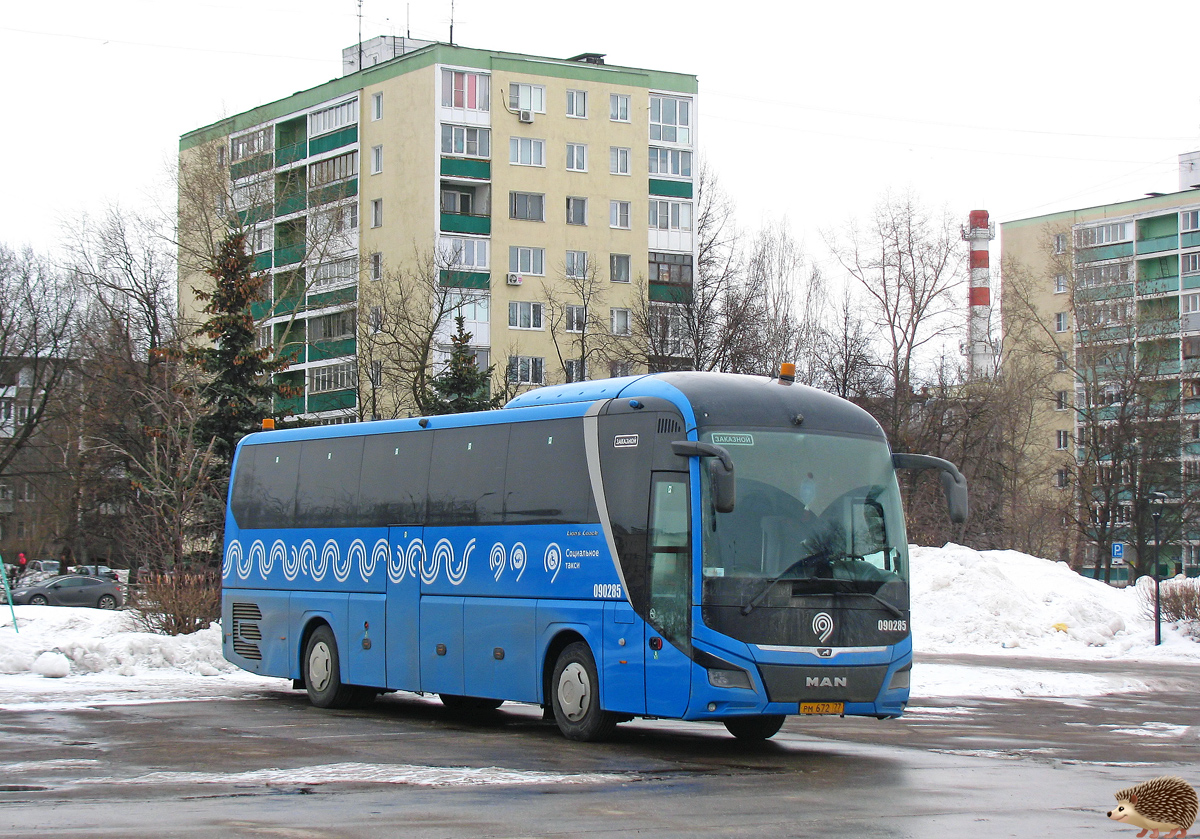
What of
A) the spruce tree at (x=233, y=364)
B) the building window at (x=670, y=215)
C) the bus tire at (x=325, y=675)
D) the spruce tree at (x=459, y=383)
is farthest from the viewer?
the building window at (x=670, y=215)

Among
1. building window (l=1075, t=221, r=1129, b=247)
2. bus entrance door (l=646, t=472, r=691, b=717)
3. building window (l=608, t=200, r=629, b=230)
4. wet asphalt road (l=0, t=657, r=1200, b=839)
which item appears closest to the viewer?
wet asphalt road (l=0, t=657, r=1200, b=839)

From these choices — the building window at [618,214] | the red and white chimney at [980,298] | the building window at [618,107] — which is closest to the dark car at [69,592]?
the building window at [618,214]

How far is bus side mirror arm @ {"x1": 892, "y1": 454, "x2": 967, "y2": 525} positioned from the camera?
14.2 meters

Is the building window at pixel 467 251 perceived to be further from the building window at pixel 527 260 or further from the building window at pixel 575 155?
the building window at pixel 575 155

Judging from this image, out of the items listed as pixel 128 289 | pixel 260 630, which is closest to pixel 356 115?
pixel 128 289

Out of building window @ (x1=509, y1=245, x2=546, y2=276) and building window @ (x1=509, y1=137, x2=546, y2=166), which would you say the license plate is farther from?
building window @ (x1=509, y1=137, x2=546, y2=166)

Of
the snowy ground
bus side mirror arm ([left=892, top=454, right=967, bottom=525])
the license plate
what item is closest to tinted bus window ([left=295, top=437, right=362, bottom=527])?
the snowy ground

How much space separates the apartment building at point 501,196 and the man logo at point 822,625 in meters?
54.5

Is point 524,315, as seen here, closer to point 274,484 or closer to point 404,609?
point 274,484

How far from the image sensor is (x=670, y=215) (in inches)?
3108

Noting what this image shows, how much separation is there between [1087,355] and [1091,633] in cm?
3810

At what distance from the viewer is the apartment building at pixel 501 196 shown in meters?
72.5

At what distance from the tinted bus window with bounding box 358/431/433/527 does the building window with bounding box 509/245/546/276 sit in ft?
187

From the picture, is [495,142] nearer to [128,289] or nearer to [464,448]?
[128,289]
